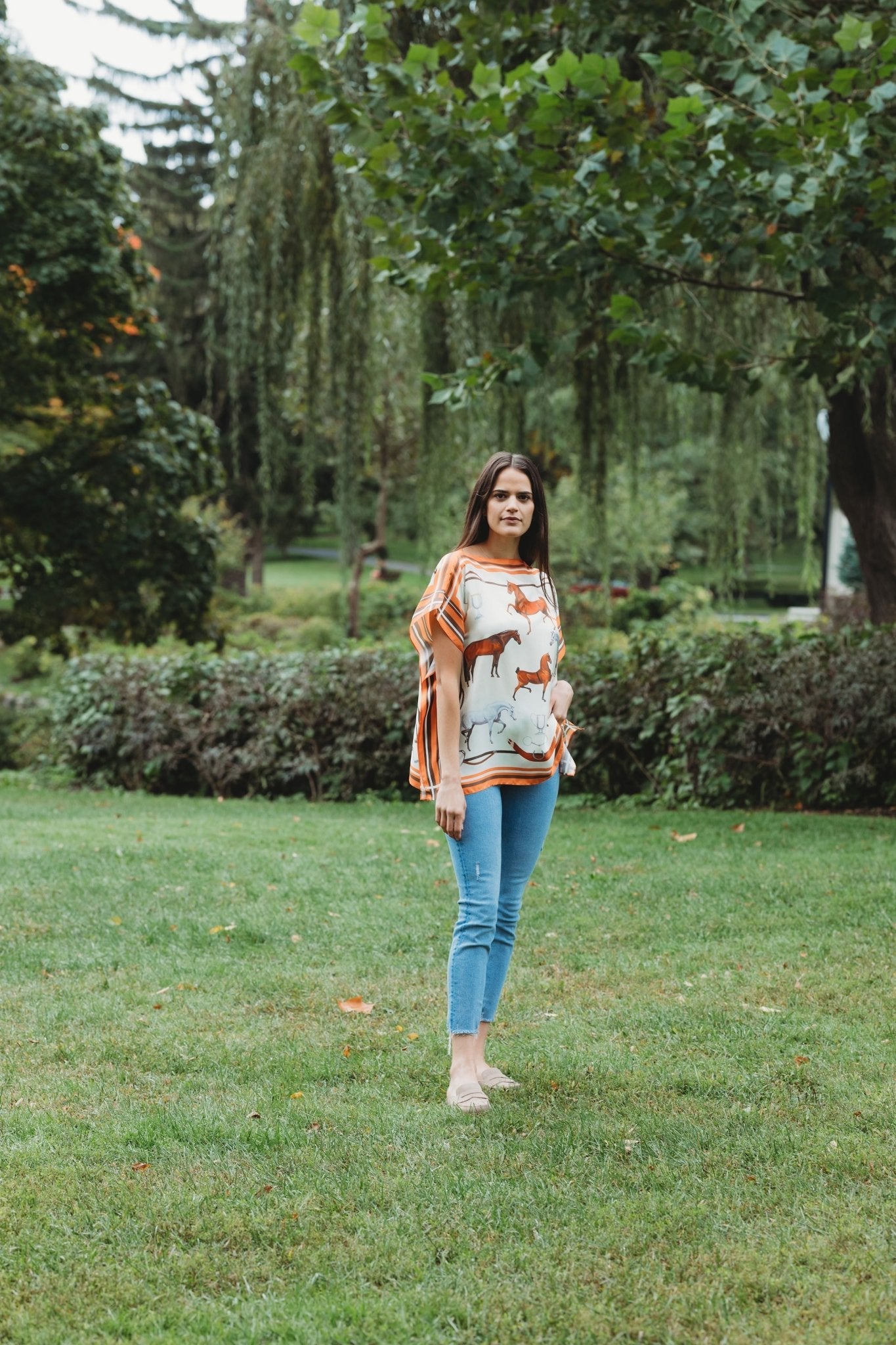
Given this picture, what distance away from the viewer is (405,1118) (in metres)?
3.29

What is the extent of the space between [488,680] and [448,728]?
0.60 ft

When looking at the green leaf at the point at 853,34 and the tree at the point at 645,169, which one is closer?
the green leaf at the point at 853,34

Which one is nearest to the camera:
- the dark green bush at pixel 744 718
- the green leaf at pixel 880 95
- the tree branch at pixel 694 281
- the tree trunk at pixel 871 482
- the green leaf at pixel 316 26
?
the green leaf at pixel 880 95

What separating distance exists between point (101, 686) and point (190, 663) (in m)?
0.84

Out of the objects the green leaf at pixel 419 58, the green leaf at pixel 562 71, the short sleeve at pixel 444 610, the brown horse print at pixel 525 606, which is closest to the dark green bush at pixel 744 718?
the green leaf at pixel 562 71

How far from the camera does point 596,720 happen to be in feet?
29.4

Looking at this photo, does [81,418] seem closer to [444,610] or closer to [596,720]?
[596,720]

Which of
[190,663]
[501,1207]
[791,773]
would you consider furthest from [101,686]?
[501,1207]

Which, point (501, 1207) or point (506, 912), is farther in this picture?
point (506, 912)

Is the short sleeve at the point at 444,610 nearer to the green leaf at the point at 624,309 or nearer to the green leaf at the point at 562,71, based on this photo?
Result: the green leaf at the point at 624,309

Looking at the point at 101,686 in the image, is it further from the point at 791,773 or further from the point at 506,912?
the point at 506,912

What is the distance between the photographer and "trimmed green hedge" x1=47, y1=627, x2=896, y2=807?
8.03 meters

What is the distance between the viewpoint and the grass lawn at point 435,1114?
93.7 inches

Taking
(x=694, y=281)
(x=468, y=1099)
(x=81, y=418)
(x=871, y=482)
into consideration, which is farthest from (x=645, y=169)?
(x=81, y=418)
